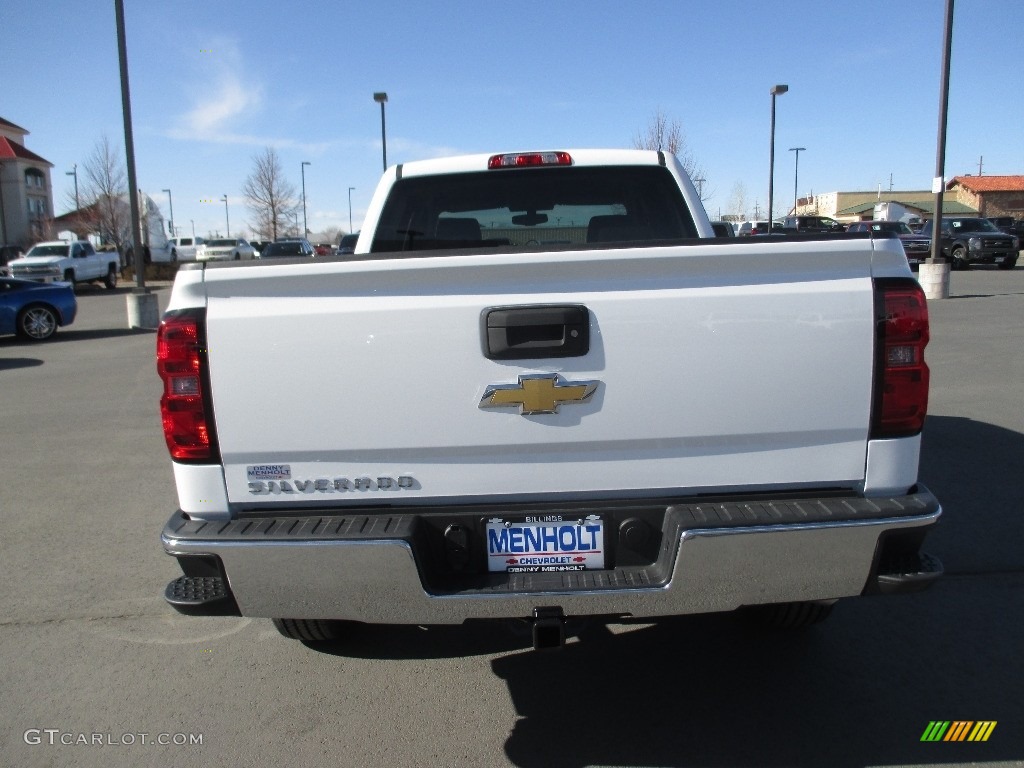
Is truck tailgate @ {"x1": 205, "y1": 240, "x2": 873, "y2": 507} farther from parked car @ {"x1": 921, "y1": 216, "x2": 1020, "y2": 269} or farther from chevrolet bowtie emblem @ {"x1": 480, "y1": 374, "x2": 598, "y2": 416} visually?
parked car @ {"x1": 921, "y1": 216, "x2": 1020, "y2": 269}

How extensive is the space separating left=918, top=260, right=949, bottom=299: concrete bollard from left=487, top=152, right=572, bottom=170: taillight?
16.6 meters

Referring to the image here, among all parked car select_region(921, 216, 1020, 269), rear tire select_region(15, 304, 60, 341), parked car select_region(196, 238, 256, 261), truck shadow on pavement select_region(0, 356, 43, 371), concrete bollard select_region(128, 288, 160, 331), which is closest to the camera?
truck shadow on pavement select_region(0, 356, 43, 371)

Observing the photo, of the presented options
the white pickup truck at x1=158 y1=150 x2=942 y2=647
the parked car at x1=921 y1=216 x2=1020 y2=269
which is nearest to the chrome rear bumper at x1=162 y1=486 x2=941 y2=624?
the white pickup truck at x1=158 y1=150 x2=942 y2=647

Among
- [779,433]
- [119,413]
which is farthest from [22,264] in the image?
[779,433]

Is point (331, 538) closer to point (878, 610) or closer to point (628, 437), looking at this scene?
point (628, 437)

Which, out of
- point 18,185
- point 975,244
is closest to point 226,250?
point 975,244

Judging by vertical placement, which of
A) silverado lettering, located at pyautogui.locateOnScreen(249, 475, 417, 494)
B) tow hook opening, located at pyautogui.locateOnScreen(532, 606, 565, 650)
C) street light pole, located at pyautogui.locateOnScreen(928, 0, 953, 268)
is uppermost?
street light pole, located at pyautogui.locateOnScreen(928, 0, 953, 268)

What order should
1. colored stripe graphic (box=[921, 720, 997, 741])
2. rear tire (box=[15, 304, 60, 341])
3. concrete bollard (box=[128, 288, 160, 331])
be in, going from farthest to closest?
concrete bollard (box=[128, 288, 160, 331]) → rear tire (box=[15, 304, 60, 341]) → colored stripe graphic (box=[921, 720, 997, 741])

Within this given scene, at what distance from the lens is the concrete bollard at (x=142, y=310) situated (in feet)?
58.9

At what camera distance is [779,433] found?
2.55 meters

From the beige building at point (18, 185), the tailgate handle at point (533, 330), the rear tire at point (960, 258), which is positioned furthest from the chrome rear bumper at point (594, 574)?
the beige building at point (18, 185)

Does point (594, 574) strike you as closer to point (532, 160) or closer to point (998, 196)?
point (532, 160)

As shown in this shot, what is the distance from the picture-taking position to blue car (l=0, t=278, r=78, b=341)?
51.5 feet

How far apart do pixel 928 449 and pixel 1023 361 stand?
5.05m
